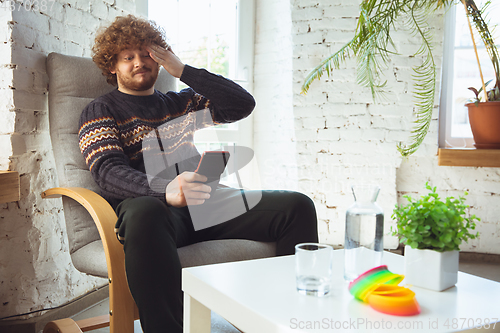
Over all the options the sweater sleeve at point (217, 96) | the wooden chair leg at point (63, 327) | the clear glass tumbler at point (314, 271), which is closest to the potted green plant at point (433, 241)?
the clear glass tumbler at point (314, 271)

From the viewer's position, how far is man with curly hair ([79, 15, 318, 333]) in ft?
3.33

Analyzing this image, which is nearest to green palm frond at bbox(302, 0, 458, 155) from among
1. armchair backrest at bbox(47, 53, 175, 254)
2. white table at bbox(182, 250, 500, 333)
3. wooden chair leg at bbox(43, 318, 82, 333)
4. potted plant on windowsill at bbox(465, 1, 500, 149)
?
potted plant on windowsill at bbox(465, 1, 500, 149)

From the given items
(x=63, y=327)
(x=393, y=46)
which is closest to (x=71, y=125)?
(x=63, y=327)

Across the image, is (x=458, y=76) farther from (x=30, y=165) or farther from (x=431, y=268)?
(x=30, y=165)

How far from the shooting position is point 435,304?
0.72 meters

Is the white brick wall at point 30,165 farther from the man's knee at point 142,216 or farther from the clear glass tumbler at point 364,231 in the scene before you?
the clear glass tumbler at point 364,231

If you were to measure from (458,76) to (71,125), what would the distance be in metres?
2.40

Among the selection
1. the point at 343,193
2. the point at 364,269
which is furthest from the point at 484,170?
the point at 364,269

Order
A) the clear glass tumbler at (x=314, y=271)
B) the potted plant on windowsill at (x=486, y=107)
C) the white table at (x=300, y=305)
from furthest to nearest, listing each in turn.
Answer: the potted plant on windowsill at (x=486, y=107) < the clear glass tumbler at (x=314, y=271) < the white table at (x=300, y=305)

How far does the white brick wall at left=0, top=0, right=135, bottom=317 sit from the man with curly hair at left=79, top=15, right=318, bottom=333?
228mm

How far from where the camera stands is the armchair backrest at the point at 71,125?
134 cm

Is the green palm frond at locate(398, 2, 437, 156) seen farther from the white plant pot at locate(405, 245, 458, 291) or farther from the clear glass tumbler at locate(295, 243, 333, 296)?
the clear glass tumbler at locate(295, 243, 333, 296)

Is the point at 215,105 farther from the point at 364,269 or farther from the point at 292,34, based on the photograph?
the point at 292,34

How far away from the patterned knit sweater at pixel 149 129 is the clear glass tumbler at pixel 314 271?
0.63 meters
